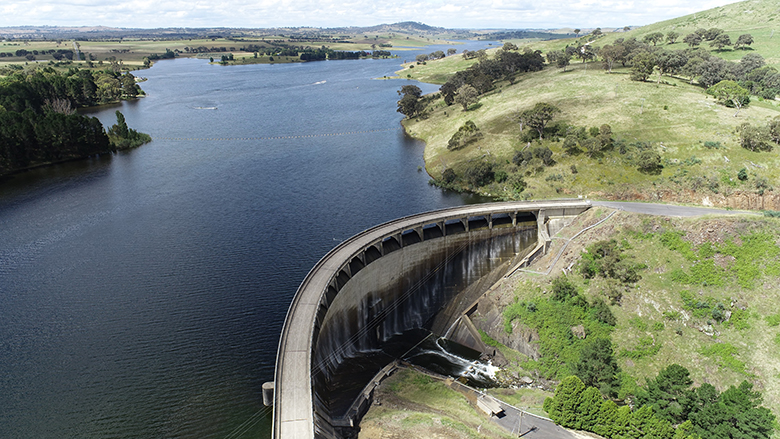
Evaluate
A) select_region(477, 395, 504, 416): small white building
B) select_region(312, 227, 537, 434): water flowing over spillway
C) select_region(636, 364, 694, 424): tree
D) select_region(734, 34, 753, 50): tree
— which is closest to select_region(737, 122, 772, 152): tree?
select_region(312, 227, 537, 434): water flowing over spillway

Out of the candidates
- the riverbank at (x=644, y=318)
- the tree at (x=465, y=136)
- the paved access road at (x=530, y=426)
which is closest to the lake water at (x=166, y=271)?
the tree at (x=465, y=136)

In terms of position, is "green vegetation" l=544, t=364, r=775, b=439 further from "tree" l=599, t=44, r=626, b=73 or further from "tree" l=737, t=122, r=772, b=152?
"tree" l=599, t=44, r=626, b=73

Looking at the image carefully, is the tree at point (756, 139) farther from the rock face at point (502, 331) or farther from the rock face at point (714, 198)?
the rock face at point (502, 331)

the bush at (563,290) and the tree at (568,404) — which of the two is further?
the bush at (563,290)

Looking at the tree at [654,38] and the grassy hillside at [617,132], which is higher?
the tree at [654,38]

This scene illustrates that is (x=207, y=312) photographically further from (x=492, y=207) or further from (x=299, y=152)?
(x=299, y=152)
